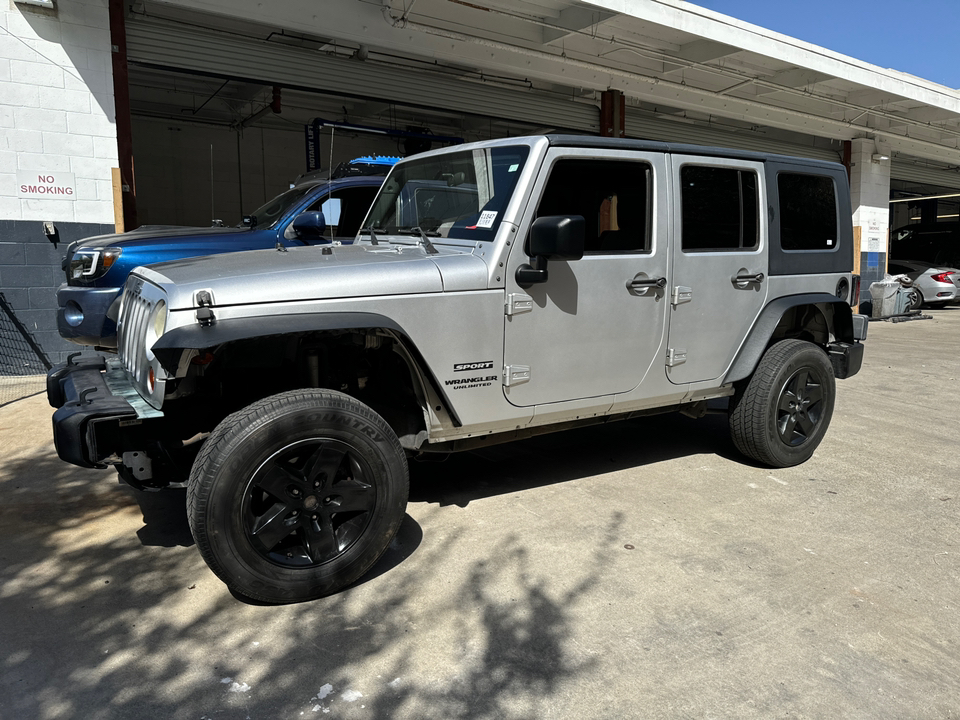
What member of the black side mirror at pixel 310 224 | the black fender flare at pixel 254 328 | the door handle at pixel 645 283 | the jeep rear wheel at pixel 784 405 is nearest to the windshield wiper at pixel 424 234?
the black fender flare at pixel 254 328

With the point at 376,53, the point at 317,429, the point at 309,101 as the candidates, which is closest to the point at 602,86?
the point at 376,53

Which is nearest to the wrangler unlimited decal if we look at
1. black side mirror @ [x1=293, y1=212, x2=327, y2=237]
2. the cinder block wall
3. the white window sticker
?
the white window sticker

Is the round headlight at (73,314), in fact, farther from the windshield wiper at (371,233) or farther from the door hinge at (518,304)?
the door hinge at (518,304)

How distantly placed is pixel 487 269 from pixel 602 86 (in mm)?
11079

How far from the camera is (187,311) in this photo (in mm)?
2887

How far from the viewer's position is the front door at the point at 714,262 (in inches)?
166

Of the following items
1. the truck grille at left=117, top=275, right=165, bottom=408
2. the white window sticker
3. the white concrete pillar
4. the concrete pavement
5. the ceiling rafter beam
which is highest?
the ceiling rafter beam

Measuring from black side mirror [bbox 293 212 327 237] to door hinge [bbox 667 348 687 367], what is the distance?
3124 millimetres

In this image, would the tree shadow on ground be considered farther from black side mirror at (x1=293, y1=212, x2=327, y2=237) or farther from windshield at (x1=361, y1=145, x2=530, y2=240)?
black side mirror at (x1=293, y1=212, x2=327, y2=237)

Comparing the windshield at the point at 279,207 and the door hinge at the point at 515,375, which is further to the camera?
the windshield at the point at 279,207

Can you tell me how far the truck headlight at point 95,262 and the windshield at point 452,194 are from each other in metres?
2.65

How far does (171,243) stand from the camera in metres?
6.14

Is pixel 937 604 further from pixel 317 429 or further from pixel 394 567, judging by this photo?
pixel 317 429

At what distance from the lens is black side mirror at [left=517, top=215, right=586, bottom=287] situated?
335 cm
